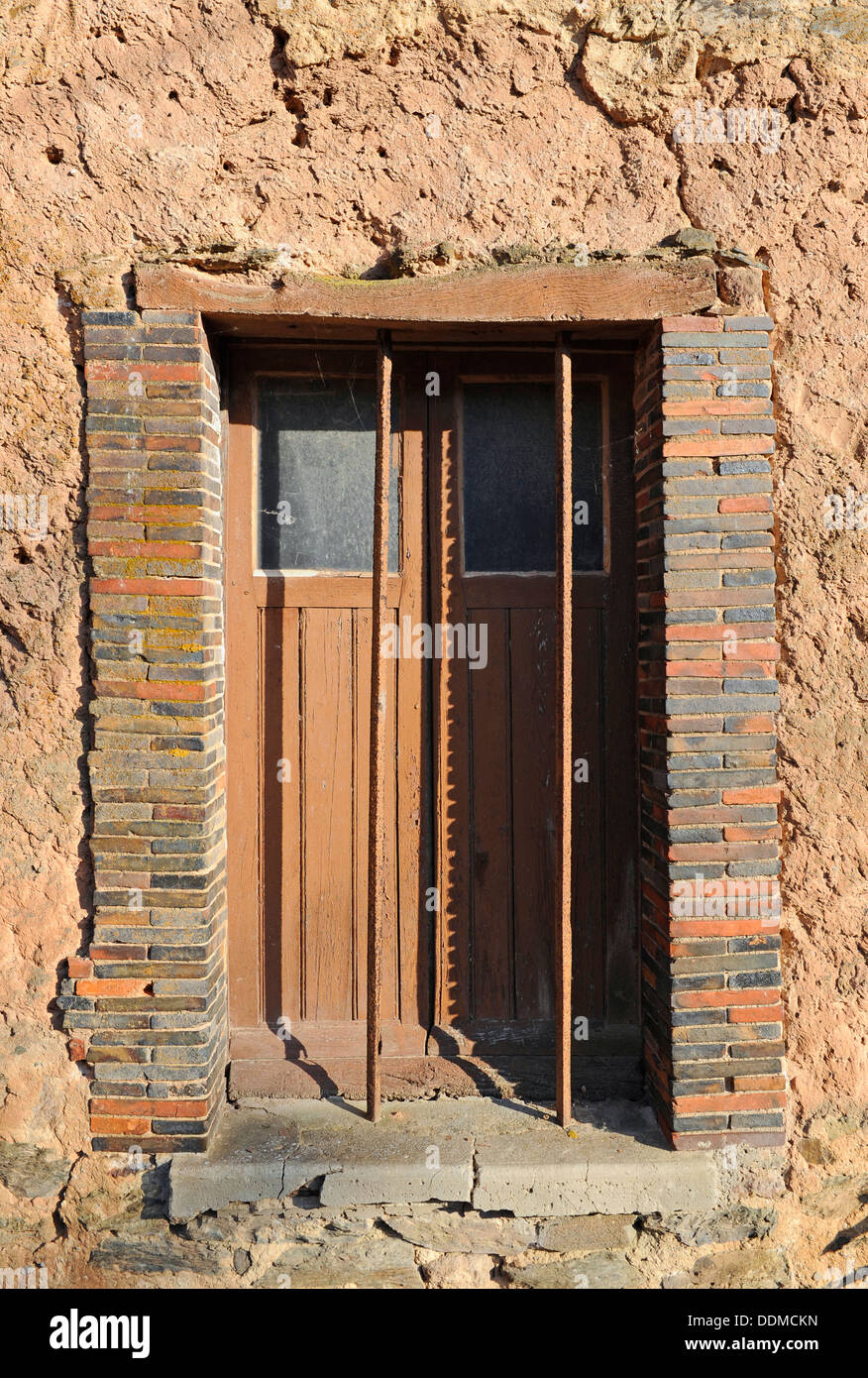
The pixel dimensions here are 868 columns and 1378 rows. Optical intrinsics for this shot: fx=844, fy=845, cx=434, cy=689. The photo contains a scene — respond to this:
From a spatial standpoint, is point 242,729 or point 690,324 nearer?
point 690,324

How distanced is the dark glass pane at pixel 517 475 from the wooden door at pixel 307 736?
8.7 inches

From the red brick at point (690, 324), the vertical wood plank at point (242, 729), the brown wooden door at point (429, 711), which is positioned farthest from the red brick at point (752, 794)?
the vertical wood plank at point (242, 729)

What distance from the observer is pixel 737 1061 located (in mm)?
2822

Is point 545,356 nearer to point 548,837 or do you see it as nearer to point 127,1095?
point 548,837

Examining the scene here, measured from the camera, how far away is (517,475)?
3.21 m

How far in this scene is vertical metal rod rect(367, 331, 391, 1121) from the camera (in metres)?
2.87

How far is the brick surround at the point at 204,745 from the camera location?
9.19 ft

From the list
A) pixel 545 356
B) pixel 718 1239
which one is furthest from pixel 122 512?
pixel 718 1239

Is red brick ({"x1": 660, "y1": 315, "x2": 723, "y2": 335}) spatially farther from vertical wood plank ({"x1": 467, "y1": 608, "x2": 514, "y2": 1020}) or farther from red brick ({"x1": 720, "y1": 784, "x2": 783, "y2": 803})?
red brick ({"x1": 720, "y1": 784, "x2": 783, "y2": 803})

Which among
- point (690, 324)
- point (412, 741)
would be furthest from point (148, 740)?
point (690, 324)

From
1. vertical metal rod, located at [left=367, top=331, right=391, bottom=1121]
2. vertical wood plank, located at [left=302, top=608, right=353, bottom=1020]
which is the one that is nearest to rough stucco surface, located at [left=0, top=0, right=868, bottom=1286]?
vertical metal rod, located at [left=367, top=331, right=391, bottom=1121]

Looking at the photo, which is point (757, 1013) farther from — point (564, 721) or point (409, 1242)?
point (409, 1242)

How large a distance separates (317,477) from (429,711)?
38.5 inches

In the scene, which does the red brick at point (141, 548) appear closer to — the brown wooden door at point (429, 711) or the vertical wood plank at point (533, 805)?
the brown wooden door at point (429, 711)
